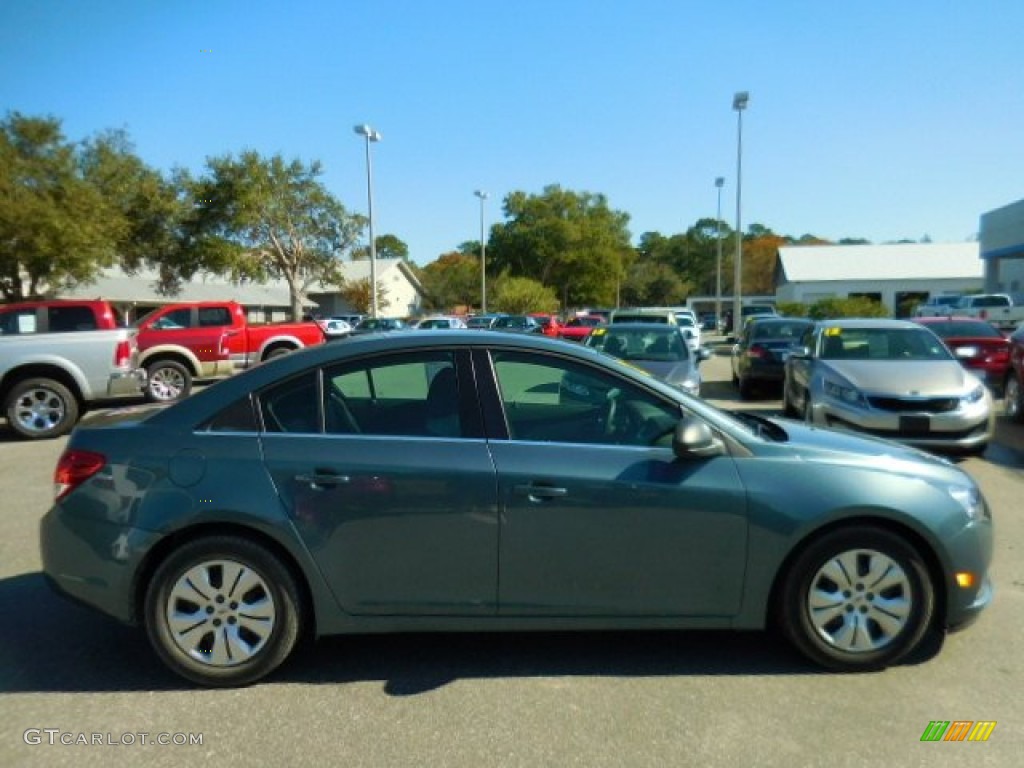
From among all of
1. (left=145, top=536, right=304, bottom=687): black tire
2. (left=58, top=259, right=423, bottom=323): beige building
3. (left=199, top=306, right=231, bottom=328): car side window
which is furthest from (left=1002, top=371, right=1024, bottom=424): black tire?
(left=58, top=259, right=423, bottom=323): beige building

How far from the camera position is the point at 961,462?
8055mm

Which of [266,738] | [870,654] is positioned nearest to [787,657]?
[870,654]

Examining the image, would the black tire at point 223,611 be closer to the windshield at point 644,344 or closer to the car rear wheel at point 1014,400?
the windshield at point 644,344

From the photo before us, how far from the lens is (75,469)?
3.52 m

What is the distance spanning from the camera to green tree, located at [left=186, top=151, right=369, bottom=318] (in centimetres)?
3222

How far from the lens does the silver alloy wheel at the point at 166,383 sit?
14.5 m

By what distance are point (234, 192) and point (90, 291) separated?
13.3m

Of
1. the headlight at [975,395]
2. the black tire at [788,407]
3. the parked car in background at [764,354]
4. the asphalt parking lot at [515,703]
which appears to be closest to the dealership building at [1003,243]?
the parked car in background at [764,354]

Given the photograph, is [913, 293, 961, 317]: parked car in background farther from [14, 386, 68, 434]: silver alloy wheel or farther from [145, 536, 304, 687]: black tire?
[145, 536, 304, 687]: black tire

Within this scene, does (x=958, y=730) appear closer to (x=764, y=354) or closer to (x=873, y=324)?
(x=873, y=324)

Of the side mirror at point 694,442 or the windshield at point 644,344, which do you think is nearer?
the side mirror at point 694,442

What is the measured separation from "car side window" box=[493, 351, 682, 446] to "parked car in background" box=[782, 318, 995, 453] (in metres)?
4.18

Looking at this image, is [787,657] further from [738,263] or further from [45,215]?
[738,263]

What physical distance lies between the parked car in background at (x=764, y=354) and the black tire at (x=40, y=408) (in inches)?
433
